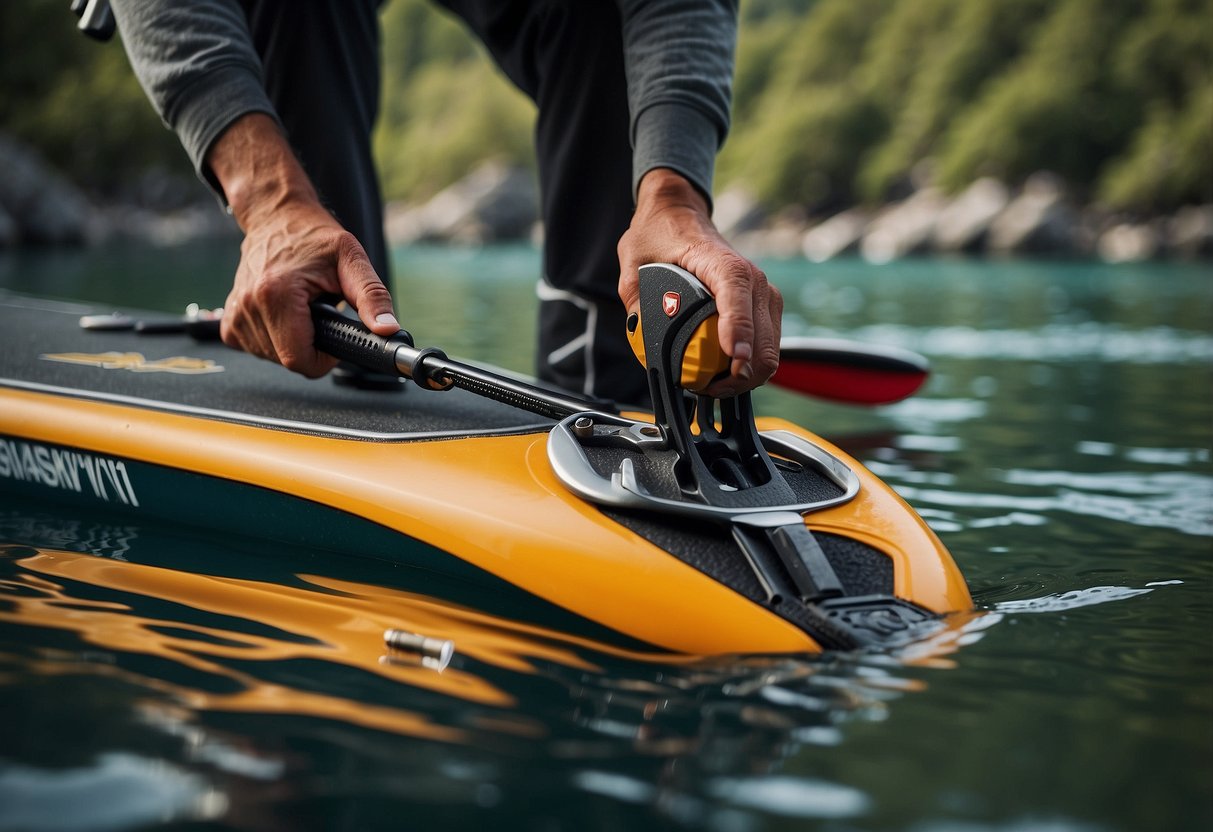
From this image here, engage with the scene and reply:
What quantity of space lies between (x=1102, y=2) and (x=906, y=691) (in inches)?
2331

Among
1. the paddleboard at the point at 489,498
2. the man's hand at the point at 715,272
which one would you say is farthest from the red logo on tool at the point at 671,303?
the paddleboard at the point at 489,498

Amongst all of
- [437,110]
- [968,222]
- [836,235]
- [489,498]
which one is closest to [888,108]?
[836,235]

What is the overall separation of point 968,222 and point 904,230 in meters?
2.19

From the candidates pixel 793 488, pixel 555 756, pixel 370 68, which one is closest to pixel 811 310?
pixel 370 68

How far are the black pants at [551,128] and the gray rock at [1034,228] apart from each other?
118ft

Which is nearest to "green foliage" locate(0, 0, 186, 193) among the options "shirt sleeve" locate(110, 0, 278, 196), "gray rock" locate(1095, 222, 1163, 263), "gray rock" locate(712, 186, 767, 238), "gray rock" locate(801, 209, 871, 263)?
"gray rock" locate(801, 209, 871, 263)

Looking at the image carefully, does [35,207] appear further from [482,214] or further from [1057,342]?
[482,214]

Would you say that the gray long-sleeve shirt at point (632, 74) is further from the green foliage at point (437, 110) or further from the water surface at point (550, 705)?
the green foliage at point (437, 110)

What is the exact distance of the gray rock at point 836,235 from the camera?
43.4 meters

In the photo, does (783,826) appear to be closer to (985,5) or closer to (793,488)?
(793,488)

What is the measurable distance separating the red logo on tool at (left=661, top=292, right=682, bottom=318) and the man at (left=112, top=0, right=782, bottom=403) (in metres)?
0.06

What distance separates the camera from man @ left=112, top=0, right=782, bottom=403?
2.09 metres

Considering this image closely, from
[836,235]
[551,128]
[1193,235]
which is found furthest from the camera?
[836,235]

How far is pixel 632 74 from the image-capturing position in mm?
2426
